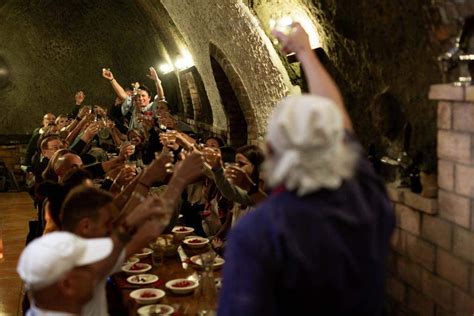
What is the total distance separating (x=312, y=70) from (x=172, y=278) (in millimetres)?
2074

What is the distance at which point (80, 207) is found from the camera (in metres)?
2.83

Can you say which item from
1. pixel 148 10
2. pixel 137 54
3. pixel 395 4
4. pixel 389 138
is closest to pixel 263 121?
pixel 389 138

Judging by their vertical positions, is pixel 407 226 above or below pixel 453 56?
below

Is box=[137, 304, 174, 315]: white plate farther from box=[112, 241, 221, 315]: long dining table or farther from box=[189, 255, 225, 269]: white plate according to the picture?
box=[189, 255, 225, 269]: white plate

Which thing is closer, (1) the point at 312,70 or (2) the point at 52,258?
(2) the point at 52,258

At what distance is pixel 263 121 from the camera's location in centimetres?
674

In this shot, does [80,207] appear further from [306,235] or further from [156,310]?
[306,235]

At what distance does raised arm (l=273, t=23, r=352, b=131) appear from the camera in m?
2.31

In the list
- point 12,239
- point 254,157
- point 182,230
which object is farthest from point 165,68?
point 254,157

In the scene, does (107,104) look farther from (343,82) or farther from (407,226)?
(407,226)

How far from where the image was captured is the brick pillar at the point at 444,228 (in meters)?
3.22

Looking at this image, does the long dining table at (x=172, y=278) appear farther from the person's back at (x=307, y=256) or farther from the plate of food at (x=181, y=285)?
the person's back at (x=307, y=256)

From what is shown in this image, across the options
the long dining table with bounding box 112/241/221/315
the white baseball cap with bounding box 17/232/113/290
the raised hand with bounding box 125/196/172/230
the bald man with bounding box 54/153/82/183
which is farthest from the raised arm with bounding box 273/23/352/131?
the bald man with bounding box 54/153/82/183

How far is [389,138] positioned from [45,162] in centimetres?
363
